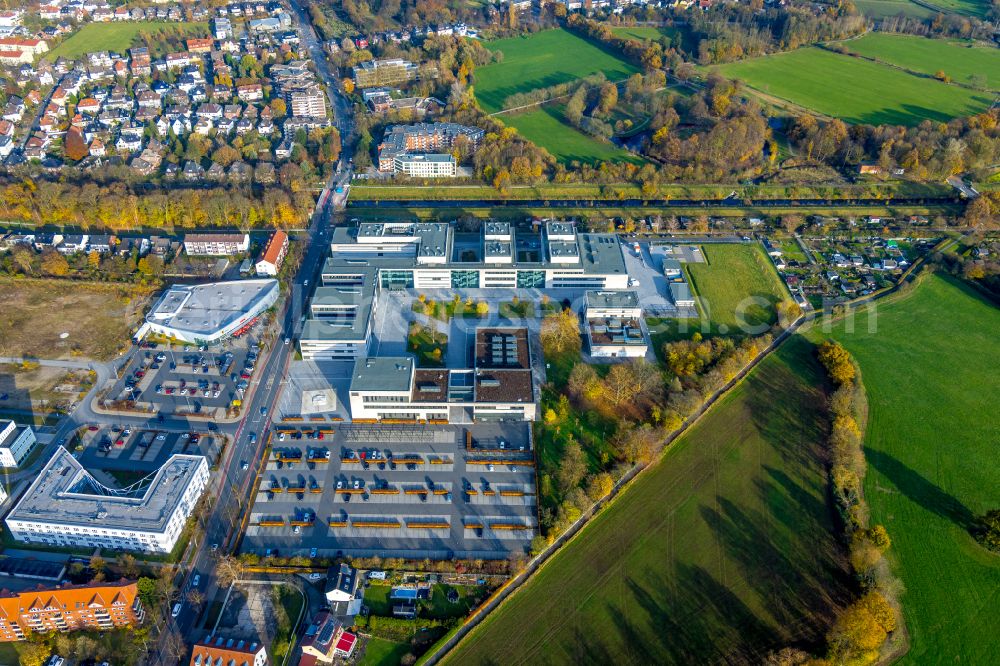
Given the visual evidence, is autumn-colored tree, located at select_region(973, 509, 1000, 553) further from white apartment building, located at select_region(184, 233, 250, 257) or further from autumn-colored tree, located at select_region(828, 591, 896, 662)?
white apartment building, located at select_region(184, 233, 250, 257)

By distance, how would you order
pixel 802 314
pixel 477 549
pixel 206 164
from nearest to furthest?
pixel 477 549 < pixel 802 314 < pixel 206 164

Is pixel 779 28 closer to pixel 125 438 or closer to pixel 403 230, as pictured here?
pixel 403 230

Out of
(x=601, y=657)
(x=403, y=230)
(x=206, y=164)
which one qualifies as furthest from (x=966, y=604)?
(x=206, y=164)

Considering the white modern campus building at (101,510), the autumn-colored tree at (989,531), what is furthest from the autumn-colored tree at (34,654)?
the autumn-colored tree at (989,531)

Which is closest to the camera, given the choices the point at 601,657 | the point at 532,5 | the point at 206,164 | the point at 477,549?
the point at 601,657

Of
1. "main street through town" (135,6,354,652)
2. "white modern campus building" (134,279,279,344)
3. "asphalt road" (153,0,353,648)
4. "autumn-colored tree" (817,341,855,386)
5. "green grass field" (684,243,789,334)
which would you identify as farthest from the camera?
"green grass field" (684,243,789,334)

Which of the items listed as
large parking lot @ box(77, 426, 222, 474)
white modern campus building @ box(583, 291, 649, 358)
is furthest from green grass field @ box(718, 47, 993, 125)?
large parking lot @ box(77, 426, 222, 474)
